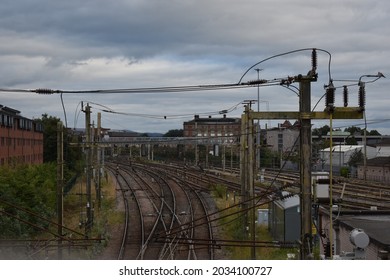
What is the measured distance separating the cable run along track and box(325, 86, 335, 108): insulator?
115 inches

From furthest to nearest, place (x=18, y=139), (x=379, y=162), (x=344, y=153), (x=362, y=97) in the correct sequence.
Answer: (x=344, y=153), (x=379, y=162), (x=18, y=139), (x=362, y=97)

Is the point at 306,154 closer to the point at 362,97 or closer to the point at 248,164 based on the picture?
the point at 362,97

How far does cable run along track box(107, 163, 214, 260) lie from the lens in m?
12.4

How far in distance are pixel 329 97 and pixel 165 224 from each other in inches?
434

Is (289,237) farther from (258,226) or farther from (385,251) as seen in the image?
(385,251)

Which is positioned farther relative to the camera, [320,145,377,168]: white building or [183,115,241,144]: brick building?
[320,145,377,168]: white building

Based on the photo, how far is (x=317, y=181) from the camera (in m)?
6.83

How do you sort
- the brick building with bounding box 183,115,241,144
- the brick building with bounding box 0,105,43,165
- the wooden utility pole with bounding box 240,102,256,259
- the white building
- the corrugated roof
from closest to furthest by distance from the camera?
1. the corrugated roof
2. the wooden utility pole with bounding box 240,102,256,259
3. the brick building with bounding box 0,105,43,165
4. the brick building with bounding box 183,115,241,144
5. the white building

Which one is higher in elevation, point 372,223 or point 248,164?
point 248,164

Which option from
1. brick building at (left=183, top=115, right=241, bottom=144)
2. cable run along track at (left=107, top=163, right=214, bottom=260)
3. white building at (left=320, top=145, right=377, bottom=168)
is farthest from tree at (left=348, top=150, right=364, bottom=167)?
cable run along track at (left=107, top=163, right=214, bottom=260)

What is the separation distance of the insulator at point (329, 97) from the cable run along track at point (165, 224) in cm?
293

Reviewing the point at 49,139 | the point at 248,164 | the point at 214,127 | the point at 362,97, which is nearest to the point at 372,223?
the point at 248,164

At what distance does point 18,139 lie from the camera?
28.4 metres

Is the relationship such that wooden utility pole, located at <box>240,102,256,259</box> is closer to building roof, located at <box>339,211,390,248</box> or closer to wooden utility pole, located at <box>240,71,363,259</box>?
building roof, located at <box>339,211,390,248</box>
